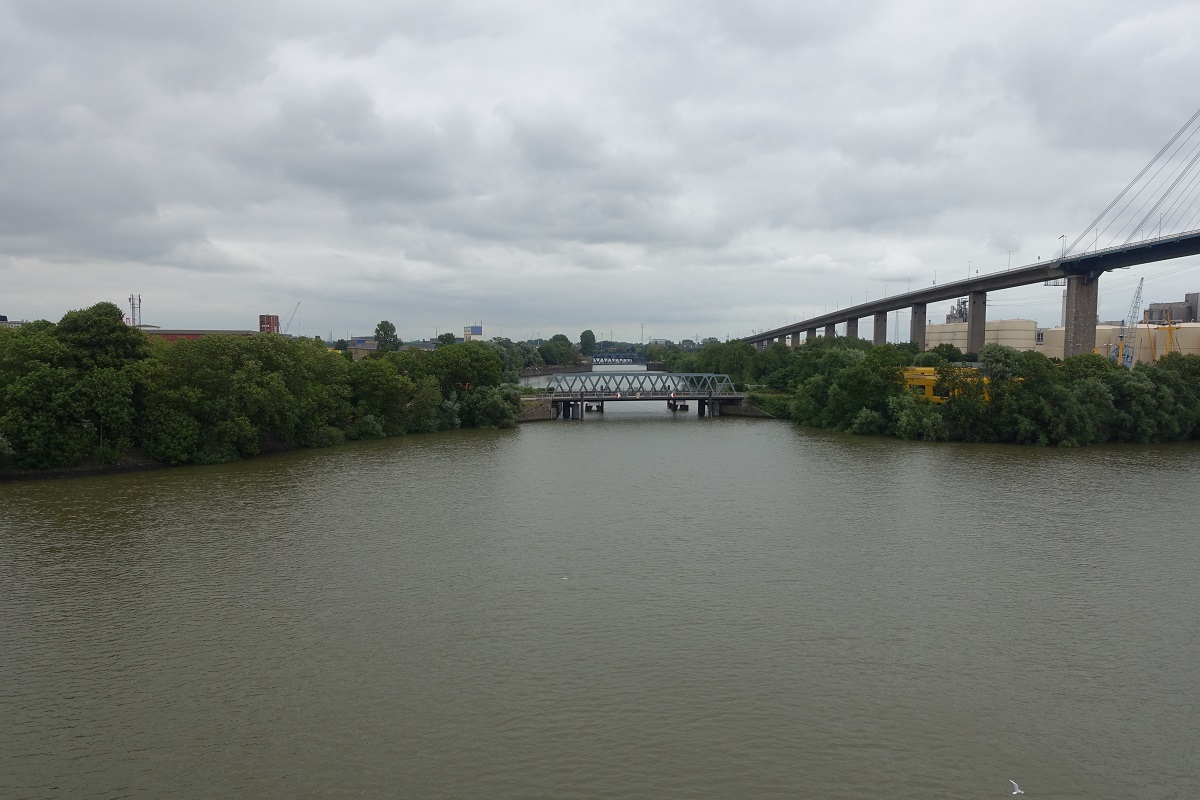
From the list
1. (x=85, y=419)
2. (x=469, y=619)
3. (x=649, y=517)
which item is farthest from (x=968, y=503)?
(x=85, y=419)

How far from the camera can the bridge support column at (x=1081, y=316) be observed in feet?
164

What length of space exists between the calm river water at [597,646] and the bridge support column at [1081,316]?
27.6 meters

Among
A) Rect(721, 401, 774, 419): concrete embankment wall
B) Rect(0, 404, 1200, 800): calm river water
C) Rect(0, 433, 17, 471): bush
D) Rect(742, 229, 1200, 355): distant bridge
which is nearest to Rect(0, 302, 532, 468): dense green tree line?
Rect(0, 433, 17, 471): bush

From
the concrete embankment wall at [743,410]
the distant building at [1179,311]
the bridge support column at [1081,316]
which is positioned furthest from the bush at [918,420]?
the distant building at [1179,311]

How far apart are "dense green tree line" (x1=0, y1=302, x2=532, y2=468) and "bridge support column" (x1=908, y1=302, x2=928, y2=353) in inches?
2090

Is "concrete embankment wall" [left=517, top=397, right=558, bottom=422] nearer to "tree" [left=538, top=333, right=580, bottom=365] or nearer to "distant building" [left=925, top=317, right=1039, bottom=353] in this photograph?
"distant building" [left=925, top=317, right=1039, bottom=353]

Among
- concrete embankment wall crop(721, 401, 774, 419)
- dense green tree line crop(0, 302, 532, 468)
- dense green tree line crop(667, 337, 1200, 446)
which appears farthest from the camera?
concrete embankment wall crop(721, 401, 774, 419)

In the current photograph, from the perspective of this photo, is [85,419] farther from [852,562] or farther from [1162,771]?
[1162,771]

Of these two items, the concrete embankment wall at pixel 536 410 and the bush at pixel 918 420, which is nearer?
the bush at pixel 918 420

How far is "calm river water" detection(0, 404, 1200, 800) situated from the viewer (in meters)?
9.89

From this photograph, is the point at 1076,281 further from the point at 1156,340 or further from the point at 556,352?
the point at 556,352

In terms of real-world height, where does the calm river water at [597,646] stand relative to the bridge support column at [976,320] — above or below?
below

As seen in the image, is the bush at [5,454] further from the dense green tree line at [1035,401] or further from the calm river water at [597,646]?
the dense green tree line at [1035,401]

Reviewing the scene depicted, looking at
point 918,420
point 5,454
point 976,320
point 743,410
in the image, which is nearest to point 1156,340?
point 976,320
